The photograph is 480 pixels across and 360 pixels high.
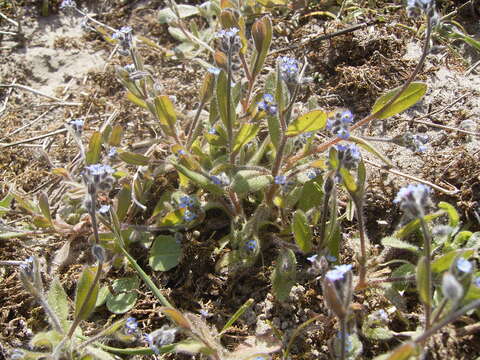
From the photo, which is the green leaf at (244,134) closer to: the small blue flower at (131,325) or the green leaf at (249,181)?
the green leaf at (249,181)

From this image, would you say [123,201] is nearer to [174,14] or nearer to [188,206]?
[188,206]

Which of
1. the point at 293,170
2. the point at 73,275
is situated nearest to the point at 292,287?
the point at 293,170

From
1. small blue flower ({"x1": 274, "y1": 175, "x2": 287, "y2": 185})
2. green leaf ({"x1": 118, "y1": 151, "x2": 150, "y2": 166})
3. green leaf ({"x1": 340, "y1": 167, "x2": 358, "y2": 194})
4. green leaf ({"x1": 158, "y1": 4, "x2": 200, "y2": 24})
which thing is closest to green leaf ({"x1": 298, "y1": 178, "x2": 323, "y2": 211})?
small blue flower ({"x1": 274, "y1": 175, "x2": 287, "y2": 185})

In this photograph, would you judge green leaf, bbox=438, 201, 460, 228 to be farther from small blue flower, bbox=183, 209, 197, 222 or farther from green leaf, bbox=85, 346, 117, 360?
green leaf, bbox=85, 346, 117, 360

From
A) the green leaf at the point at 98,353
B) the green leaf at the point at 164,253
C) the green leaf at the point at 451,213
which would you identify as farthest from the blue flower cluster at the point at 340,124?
the green leaf at the point at 98,353

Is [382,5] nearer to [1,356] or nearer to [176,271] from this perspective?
[176,271]

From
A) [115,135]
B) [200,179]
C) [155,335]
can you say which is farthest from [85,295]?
[115,135]
